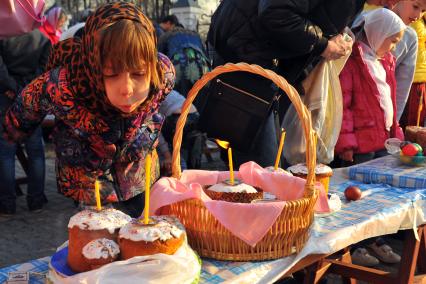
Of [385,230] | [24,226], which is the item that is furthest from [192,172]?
[24,226]

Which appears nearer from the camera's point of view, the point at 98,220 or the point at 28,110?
the point at 98,220

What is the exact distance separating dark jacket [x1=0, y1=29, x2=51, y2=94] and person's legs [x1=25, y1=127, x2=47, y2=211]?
1.52 ft

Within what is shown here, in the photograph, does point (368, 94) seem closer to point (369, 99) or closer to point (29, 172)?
point (369, 99)

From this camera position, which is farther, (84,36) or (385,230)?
(385,230)

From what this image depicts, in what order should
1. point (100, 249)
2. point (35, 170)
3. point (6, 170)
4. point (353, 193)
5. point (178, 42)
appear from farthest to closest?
point (35, 170) < point (6, 170) < point (178, 42) < point (353, 193) < point (100, 249)

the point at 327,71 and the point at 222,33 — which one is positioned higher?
the point at 222,33

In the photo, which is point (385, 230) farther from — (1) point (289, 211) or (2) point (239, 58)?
(2) point (239, 58)

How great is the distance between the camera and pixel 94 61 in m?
1.55

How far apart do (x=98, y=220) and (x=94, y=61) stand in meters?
0.51

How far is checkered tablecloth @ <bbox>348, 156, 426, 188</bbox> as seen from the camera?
2311 millimetres

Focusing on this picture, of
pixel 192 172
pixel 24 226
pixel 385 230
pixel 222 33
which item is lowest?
pixel 24 226

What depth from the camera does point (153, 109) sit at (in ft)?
6.02

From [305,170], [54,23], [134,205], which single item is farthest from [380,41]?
[54,23]

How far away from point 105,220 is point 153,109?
604 millimetres
